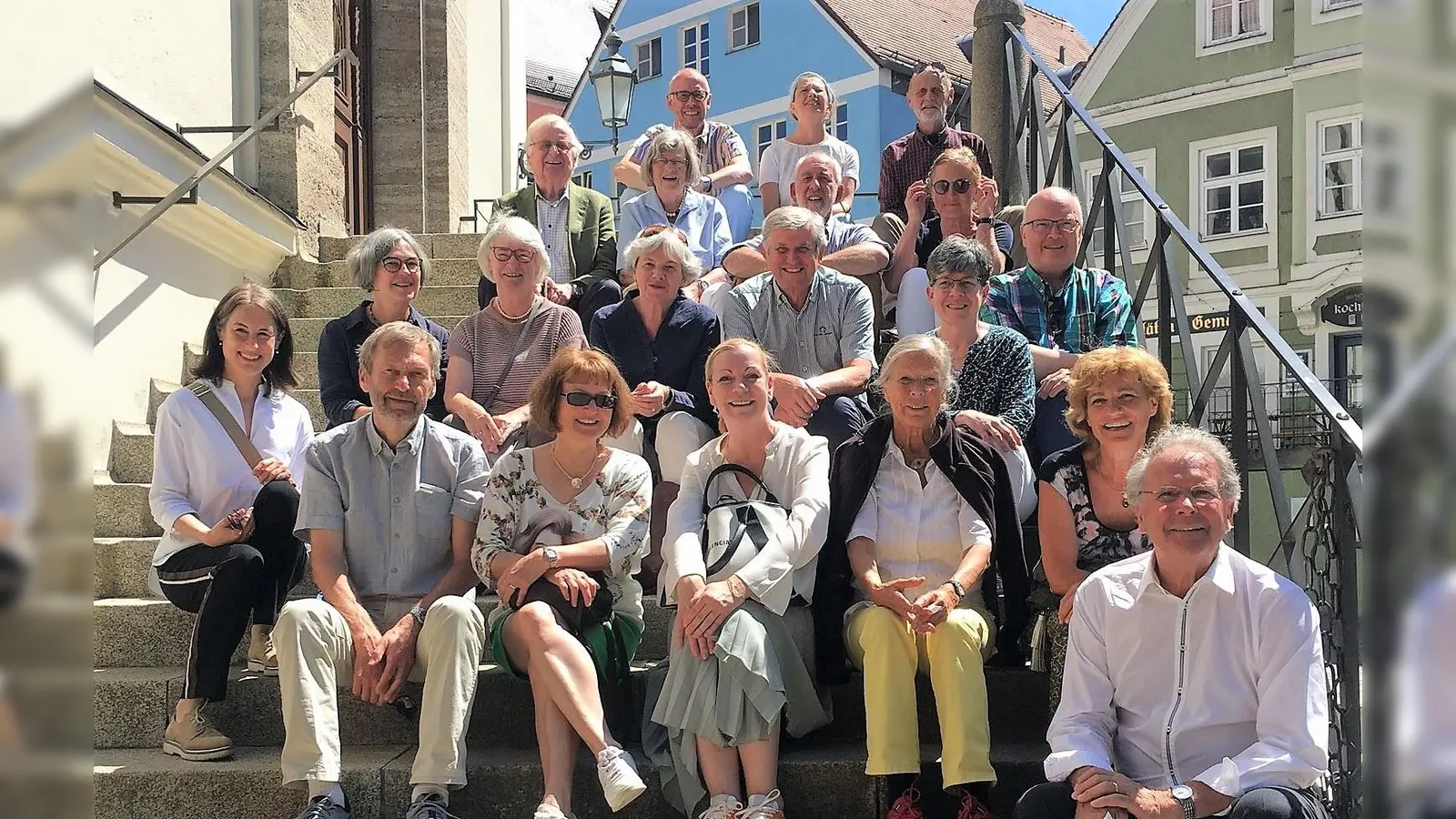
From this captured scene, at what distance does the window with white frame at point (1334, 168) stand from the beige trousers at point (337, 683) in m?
20.1

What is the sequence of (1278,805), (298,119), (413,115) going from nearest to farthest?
1. (1278,805)
2. (298,119)
3. (413,115)

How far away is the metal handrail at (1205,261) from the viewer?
125 inches

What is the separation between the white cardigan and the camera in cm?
384

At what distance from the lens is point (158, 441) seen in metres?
4.18

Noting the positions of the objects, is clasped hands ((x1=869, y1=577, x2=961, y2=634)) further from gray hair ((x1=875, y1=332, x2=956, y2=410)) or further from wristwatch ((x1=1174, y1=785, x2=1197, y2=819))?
wristwatch ((x1=1174, y1=785, x2=1197, y2=819))

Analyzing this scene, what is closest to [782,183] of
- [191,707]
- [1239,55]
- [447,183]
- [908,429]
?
[908,429]

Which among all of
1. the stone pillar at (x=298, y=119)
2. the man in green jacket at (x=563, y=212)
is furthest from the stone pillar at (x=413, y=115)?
the man in green jacket at (x=563, y=212)

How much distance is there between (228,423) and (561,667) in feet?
4.74

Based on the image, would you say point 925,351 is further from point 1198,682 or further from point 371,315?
Result: point 371,315

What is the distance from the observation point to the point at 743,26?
30234 mm

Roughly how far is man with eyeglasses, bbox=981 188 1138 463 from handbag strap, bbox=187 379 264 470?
8.86 feet

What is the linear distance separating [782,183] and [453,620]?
385cm

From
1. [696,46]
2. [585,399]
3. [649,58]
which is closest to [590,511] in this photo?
[585,399]

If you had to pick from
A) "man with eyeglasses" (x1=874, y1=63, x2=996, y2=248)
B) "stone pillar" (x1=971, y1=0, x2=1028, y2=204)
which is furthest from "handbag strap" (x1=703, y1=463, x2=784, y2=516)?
"stone pillar" (x1=971, y1=0, x2=1028, y2=204)
